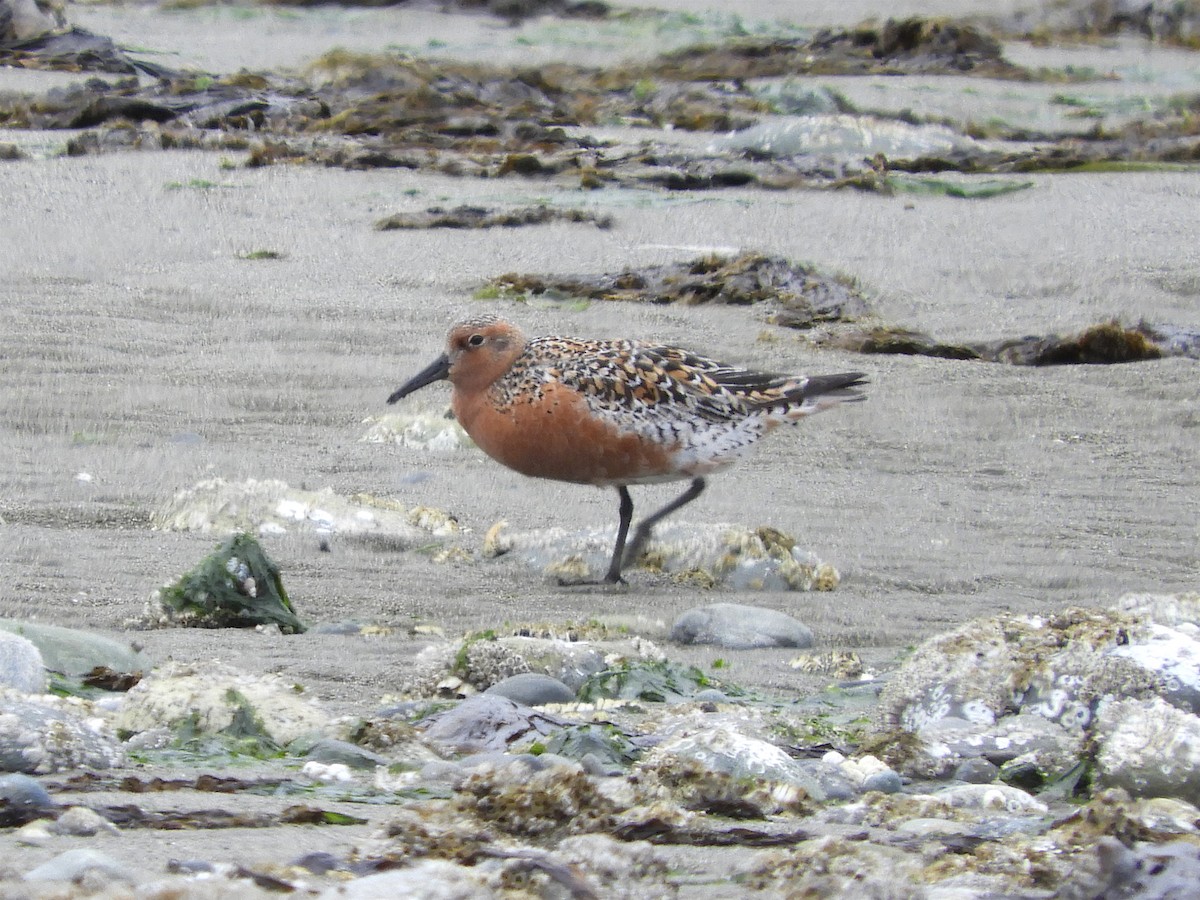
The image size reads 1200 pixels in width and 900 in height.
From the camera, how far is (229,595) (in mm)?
4215

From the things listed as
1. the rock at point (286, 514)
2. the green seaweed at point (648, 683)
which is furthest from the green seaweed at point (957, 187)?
the green seaweed at point (648, 683)

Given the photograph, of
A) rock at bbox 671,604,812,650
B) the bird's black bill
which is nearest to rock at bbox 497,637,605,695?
rock at bbox 671,604,812,650

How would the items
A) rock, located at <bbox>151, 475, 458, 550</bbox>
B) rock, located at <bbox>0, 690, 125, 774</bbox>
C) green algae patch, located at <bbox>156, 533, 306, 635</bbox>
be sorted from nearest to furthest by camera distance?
rock, located at <bbox>0, 690, 125, 774</bbox> → green algae patch, located at <bbox>156, 533, 306, 635</bbox> → rock, located at <bbox>151, 475, 458, 550</bbox>

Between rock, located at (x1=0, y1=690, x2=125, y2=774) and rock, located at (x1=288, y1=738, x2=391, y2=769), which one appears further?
rock, located at (x1=288, y1=738, x2=391, y2=769)

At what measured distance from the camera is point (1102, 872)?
1.99 meters

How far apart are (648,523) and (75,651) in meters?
2.34

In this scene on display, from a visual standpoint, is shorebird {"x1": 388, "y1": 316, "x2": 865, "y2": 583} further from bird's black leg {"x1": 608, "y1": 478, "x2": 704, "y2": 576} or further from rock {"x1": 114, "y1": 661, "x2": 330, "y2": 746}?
rock {"x1": 114, "y1": 661, "x2": 330, "y2": 746}

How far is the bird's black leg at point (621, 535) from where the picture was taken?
5242 mm

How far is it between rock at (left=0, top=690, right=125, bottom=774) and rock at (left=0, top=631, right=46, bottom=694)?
0.44m

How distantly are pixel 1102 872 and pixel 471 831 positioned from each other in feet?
2.88

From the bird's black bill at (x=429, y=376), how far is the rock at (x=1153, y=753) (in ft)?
10.9

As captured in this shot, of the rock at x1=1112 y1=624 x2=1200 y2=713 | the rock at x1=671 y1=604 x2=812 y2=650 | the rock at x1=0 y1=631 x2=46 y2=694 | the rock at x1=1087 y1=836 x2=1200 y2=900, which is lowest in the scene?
the rock at x1=671 y1=604 x2=812 y2=650

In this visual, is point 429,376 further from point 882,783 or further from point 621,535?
point 882,783

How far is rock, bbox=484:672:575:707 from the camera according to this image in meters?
3.51
